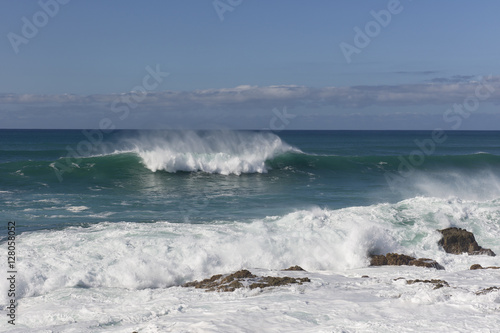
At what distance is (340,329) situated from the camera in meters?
5.67

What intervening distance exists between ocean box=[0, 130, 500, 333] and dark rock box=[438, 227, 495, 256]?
0.24 meters

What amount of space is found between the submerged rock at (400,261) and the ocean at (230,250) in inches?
8.1

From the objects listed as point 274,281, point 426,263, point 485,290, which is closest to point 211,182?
point 426,263

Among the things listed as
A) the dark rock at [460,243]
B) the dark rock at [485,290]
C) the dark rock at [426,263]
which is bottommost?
the dark rock at [485,290]

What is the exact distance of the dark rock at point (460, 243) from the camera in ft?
34.9

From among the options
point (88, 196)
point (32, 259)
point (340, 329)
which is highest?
point (88, 196)

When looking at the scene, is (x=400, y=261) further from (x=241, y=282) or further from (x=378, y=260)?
(x=241, y=282)

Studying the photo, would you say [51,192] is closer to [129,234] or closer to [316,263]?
[129,234]

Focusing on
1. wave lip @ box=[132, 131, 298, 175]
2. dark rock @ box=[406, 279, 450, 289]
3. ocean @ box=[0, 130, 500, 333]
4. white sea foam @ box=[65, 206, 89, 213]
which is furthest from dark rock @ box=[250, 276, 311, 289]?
wave lip @ box=[132, 131, 298, 175]

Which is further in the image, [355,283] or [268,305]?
[355,283]

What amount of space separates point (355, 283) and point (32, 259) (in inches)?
245

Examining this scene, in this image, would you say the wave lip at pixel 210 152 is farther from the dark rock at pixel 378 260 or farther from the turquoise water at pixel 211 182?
the dark rock at pixel 378 260

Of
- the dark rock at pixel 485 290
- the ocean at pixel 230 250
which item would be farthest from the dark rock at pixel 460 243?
the dark rock at pixel 485 290

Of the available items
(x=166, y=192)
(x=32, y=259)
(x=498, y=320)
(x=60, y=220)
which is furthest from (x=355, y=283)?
(x=166, y=192)
